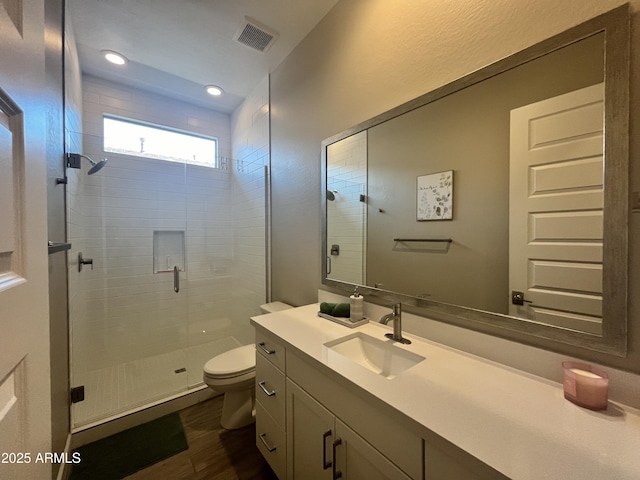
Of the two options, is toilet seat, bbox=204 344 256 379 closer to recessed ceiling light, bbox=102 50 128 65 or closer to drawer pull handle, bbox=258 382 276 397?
drawer pull handle, bbox=258 382 276 397

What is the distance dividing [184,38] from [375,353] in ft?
8.47

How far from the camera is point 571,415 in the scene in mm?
672

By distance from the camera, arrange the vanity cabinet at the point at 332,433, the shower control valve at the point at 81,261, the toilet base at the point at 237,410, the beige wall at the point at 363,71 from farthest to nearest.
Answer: the shower control valve at the point at 81,261, the toilet base at the point at 237,410, the beige wall at the point at 363,71, the vanity cabinet at the point at 332,433

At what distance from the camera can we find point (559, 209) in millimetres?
824

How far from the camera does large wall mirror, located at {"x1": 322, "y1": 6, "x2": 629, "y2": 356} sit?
2.40ft

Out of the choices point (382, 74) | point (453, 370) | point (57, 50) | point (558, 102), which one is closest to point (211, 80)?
point (57, 50)

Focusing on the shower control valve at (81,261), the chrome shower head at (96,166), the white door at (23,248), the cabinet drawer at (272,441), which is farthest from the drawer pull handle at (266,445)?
the chrome shower head at (96,166)

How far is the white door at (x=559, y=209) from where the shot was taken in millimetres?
760

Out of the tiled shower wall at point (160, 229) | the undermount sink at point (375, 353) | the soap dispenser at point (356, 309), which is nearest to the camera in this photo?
the undermount sink at point (375, 353)

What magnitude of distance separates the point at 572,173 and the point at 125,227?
3274mm

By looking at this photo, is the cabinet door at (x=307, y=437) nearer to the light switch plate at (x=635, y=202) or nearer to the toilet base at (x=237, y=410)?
the toilet base at (x=237, y=410)

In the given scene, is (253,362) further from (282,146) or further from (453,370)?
(282,146)

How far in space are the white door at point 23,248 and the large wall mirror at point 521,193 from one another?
1262 mm

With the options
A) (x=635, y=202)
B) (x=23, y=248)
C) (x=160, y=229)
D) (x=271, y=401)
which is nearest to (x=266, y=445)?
(x=271, y=401)
